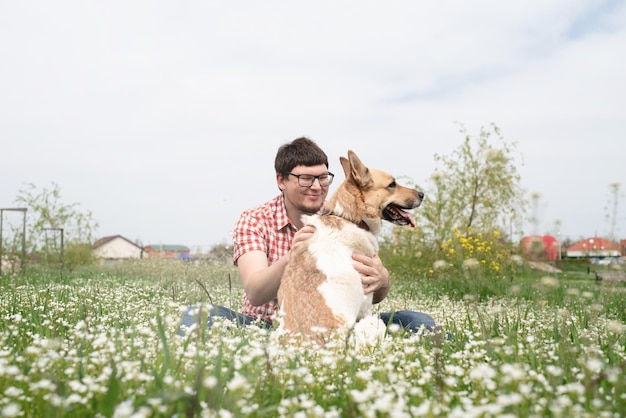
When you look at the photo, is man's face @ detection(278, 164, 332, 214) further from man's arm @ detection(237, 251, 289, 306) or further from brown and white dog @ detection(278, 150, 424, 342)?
man's arm @ detection(237, 251, 289, 306)

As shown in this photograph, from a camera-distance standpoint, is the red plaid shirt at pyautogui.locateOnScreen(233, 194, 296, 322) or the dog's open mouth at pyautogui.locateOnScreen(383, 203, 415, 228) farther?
the red plaid shirt at pyautogui.locateOnScreen(233, 194, 296, 322)

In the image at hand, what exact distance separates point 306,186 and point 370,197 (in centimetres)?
71

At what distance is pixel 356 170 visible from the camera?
5148 mm

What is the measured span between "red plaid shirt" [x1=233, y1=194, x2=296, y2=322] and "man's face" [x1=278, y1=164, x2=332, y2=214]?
0.99ft

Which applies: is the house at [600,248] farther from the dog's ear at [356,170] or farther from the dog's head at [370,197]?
the dog's ear at [356,170]

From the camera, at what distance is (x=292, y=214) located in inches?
235

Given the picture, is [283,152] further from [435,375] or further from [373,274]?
[435,375]

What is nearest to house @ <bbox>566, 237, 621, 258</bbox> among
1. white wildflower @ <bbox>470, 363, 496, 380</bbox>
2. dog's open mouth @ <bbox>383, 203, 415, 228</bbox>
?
dog's open mouth @ <bbox>383, 203, 415, 228</bbox>

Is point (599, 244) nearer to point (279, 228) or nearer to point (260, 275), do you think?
point (279, 228)

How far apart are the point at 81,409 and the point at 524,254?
14646 mm

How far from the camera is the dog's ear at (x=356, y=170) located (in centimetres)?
511

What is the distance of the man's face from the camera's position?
218 inches

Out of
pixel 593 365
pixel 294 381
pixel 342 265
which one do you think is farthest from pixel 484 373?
pixel 342 265

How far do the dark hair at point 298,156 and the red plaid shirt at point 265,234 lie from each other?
0.48m
